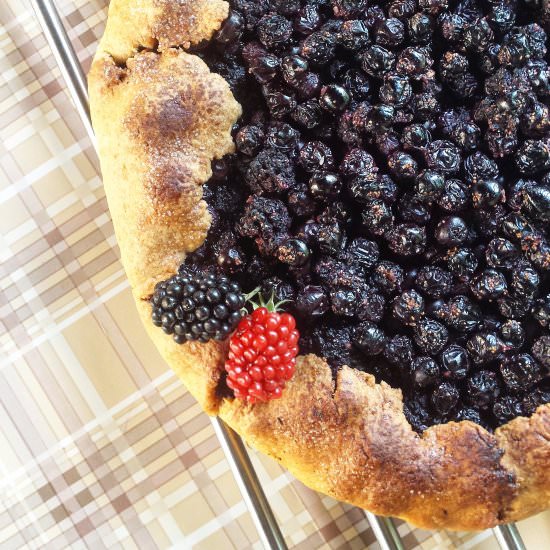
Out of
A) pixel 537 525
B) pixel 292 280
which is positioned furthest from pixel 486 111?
pixel 537 525

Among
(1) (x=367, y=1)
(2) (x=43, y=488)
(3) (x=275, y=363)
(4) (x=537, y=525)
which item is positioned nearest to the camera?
(3) (x=275, y=363)

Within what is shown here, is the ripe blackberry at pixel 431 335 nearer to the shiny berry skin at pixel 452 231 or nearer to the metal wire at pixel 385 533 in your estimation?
the shiny berry skin at pixel 452 231

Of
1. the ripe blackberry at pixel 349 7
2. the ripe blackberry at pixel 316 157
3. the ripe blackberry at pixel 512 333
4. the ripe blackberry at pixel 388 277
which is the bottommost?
the ripe blackberry at pixel 512 333

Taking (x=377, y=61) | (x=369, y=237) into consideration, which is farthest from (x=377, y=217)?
(x=377, y=61)

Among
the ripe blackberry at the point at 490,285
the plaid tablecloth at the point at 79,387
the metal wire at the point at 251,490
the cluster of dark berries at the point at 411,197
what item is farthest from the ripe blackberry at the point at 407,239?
the plaid tablecloth at the point at 79,387

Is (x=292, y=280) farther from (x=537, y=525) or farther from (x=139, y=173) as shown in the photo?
(x=537, y=525)

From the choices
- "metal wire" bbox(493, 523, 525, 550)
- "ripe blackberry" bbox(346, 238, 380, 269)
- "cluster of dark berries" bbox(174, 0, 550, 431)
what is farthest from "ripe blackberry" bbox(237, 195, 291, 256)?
"metal wire" bbox(493, 523, 525, 550)
